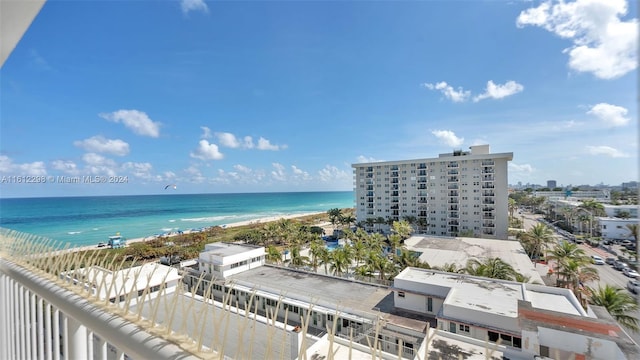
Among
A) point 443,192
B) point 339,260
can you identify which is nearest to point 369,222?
point 443,192

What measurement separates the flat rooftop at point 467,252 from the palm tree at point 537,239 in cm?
112

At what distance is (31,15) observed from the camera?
45.0 inches

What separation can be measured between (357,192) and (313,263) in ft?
47.3

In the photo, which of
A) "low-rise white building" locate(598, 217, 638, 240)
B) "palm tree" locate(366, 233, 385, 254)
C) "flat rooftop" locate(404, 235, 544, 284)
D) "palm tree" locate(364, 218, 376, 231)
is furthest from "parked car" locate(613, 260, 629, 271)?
"palm tree" locate(364, 218, 376, 231)

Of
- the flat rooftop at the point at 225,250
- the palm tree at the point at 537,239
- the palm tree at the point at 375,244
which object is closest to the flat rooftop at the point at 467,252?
the palm tree at the point at 537,239

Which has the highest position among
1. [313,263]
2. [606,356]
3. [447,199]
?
[447,199]

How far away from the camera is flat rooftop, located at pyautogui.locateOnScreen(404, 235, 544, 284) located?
11.9 m

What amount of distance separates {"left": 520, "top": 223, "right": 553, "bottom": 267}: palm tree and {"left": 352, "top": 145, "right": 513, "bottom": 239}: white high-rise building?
3.40 meters

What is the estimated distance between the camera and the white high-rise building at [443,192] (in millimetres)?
20875

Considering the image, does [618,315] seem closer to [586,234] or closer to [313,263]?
[313,263]

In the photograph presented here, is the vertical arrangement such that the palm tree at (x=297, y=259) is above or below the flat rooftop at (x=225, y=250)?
below

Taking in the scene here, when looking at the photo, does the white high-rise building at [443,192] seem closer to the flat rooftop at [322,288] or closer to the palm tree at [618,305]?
the palm tree at [618,305]

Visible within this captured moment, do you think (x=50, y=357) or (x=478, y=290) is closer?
(x=50, y=357)

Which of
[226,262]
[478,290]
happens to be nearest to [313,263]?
[226,262]
